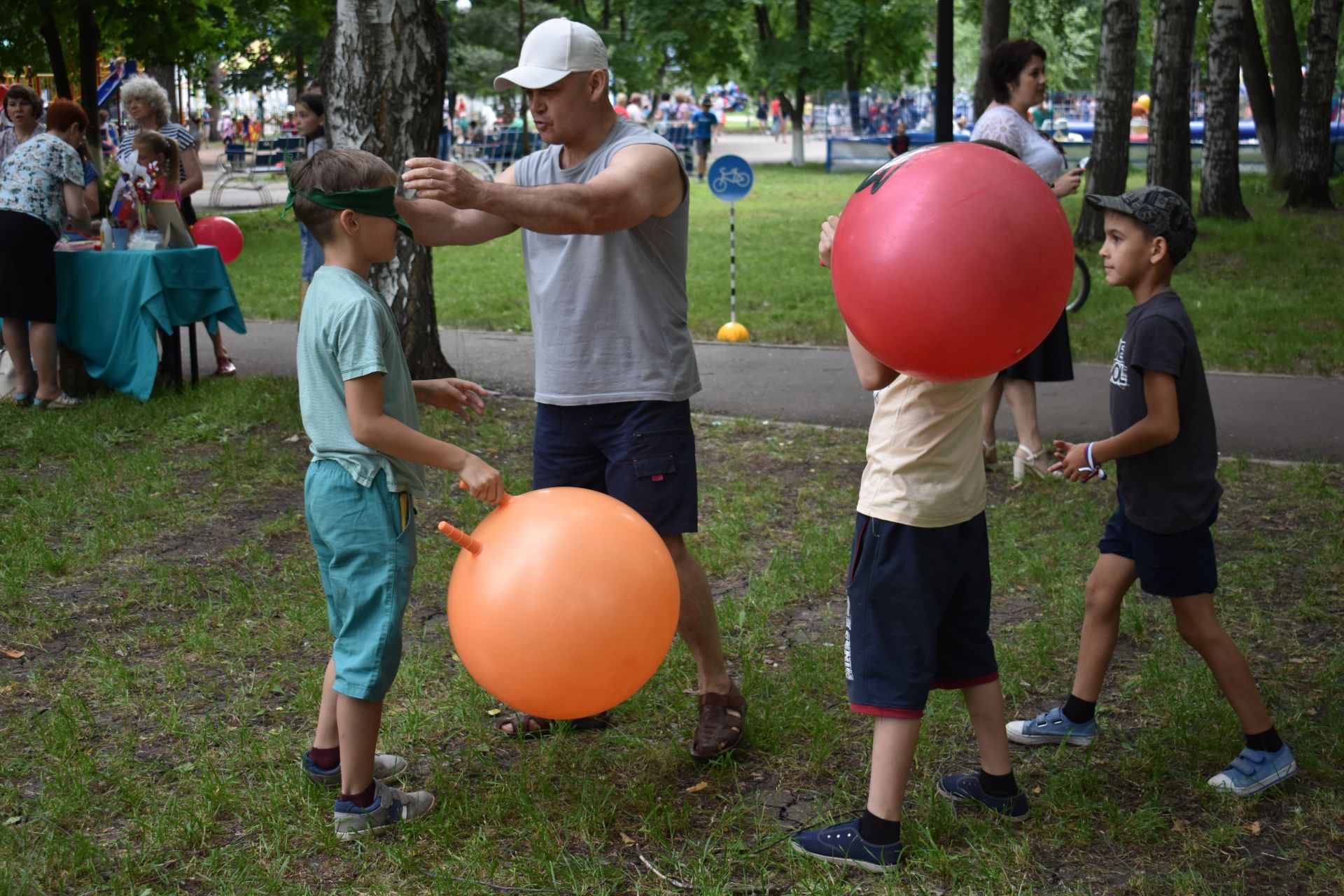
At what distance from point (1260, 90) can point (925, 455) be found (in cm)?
2128

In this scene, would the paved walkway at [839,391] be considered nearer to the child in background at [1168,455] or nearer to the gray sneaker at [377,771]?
the child in background at [1168,455]

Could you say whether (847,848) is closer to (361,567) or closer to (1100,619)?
(1100,619)

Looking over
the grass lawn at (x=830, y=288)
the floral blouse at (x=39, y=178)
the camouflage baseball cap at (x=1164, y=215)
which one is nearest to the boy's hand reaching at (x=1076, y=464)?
the camouflage baseball cap at (x=1164, y=215)

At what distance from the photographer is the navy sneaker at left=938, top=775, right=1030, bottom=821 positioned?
130 inches

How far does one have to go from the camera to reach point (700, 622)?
372 cm

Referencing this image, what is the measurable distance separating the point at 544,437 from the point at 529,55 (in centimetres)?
108

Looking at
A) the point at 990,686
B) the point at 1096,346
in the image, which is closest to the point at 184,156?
the point at 1096,346

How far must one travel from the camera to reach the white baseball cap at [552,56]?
333cm

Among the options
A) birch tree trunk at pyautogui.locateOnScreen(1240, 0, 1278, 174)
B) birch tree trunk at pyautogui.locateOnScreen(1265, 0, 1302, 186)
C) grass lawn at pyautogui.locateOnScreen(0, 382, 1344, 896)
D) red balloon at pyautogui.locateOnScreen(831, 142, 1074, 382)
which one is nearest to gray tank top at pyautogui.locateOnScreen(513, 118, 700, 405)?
red balloon at pyautogui.locateOnScreen(831, 142, 1074, 382)

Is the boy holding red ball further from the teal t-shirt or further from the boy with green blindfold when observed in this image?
the teal t-shirt

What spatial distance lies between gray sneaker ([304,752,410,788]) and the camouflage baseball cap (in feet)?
8.32

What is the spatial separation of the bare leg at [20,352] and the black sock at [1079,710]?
7.26 metres

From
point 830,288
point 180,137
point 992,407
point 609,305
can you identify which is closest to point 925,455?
point 609,305

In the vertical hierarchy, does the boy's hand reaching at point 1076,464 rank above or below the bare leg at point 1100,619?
above
